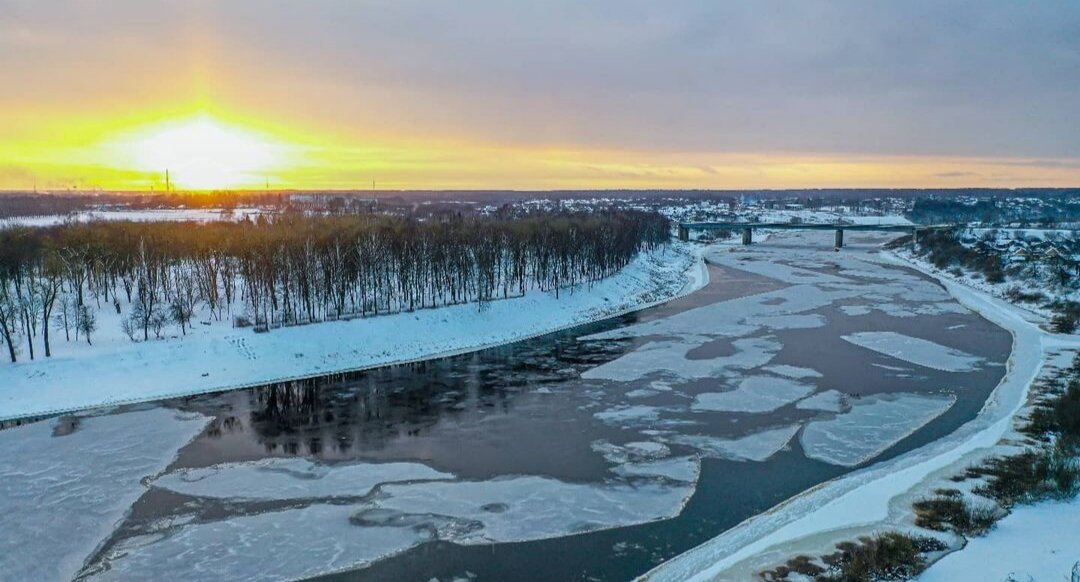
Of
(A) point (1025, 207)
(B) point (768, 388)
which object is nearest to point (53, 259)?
(B) point (768, 388)

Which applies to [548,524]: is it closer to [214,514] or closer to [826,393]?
[214,514]

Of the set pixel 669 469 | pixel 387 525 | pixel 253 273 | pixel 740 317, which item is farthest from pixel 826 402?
pixel 253 273

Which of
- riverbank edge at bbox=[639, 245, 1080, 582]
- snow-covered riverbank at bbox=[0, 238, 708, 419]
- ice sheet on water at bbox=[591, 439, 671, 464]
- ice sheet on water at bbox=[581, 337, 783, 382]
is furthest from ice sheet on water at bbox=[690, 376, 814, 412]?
snow-covered riverbank at bbox=[0, 238, 708, 419]

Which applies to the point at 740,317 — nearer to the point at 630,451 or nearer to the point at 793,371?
the point at 793,371

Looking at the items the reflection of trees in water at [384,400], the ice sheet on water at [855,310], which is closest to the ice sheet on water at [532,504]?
the reflection of trees in water at [384,400]

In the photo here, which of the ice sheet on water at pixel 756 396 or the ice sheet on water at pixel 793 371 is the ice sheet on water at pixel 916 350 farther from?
the ice sheet on water at pixel 756 396
